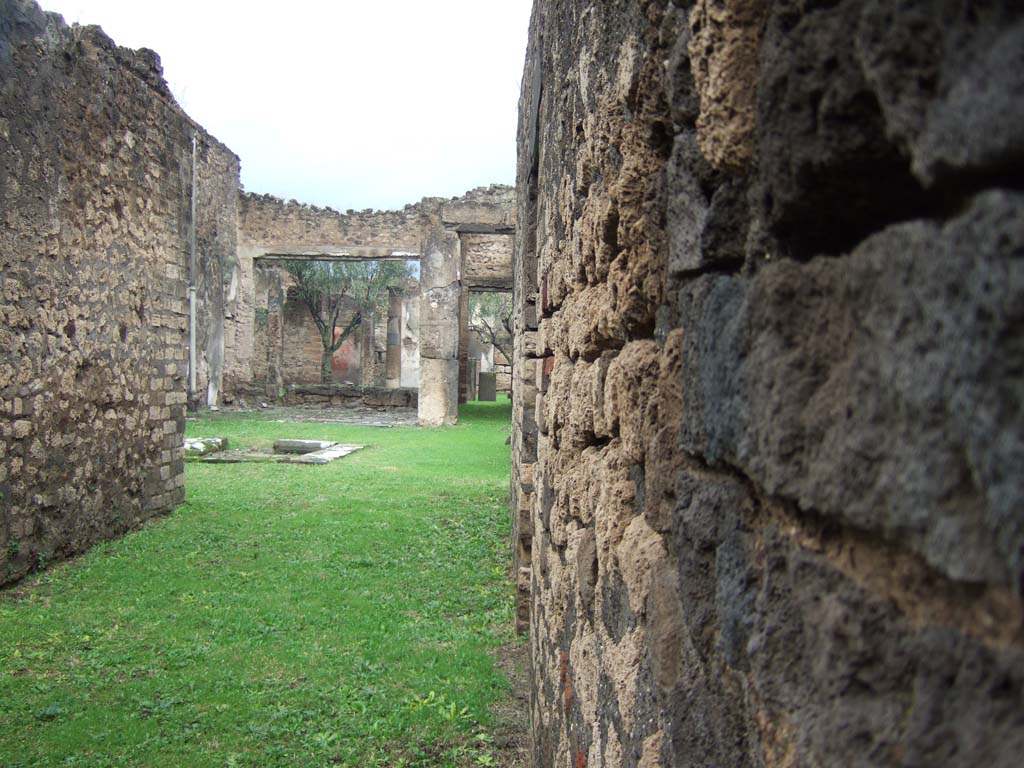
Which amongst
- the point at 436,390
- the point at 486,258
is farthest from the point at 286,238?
the point at 436,390

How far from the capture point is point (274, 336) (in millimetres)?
27578

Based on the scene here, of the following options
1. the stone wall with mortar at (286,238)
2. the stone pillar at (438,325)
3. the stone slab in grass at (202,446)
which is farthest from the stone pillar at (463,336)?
the stone slab in grass at (202,446)

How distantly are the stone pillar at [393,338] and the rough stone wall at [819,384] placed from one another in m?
34.5

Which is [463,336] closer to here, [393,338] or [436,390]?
[436,390]

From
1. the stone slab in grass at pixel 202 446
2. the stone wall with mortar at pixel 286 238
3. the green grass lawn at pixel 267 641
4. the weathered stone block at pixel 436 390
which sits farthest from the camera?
the stone wall with mortar at pixel 286 238

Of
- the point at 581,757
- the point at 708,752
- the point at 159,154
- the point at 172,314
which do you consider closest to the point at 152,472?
the point at 172,314

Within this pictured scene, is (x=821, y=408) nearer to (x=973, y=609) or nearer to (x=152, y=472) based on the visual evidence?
(x=973, y=609)

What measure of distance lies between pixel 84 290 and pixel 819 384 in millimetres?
7106

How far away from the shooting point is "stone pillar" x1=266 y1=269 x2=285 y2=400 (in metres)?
25.8

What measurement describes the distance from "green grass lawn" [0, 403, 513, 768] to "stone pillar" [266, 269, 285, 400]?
1725 cm

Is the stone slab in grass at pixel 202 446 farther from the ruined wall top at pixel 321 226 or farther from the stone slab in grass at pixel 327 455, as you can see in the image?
the ruined wall top at pixel 321 226

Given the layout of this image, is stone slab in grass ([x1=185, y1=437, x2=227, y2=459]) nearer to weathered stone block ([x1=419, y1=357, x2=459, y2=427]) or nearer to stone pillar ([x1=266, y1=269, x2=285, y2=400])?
weathered stone block ([x1=419, y1=357, x2=459, y2=427])

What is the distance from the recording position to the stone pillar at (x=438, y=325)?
766 inches

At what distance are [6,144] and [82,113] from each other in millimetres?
1076
